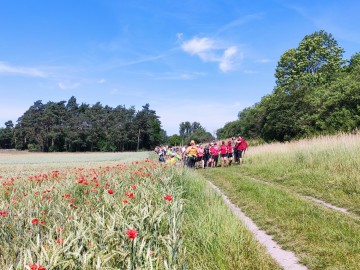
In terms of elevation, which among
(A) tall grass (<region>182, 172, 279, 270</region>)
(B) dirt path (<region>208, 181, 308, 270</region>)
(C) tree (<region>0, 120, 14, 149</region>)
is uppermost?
(C) tree (<region>0, 120, 14, 149</region>)

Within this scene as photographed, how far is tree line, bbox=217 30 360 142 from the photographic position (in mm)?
29586

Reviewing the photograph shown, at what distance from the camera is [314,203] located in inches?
306

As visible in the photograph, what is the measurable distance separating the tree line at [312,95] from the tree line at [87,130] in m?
53.3

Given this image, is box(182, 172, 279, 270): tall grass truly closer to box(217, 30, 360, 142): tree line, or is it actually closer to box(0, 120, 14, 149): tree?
box(217, 30, 360, 142): tree line

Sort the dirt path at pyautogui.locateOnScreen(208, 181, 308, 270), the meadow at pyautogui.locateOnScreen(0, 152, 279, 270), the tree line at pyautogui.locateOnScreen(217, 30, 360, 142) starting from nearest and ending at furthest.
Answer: the meadow at pyautogui.locateOnScreen(0, 152, 279, 270) < the dirt path at pyautogui.locateOnScreen(208, 181, 308, 270) < the tree line at pyautogui.locateOnScreen(217, 30, 360, 142)

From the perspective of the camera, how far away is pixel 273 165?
1531 cm

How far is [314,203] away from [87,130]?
100.0 m

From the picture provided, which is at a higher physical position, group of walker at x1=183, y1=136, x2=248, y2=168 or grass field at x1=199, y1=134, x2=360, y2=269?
group of walker at x1=183, y1=136, x2=248, y2=168

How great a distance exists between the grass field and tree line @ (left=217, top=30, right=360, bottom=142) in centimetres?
858

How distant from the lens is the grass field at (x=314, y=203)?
463 centimetres

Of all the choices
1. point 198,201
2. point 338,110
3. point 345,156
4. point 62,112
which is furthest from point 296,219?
point 62,112

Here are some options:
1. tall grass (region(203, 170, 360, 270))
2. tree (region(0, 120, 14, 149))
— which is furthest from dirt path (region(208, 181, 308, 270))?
tree (region(0, 120, 14, 149))

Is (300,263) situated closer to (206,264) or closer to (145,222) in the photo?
(206,264)

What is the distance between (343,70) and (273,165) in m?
37.4
